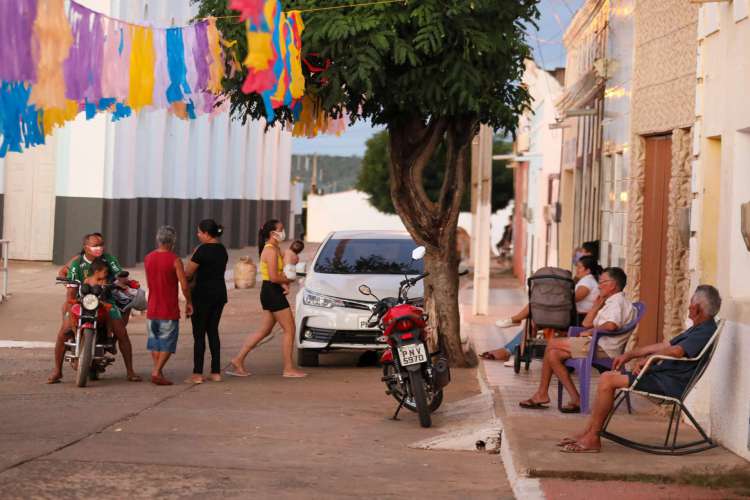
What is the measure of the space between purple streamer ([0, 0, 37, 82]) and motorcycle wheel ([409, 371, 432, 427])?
3.78 meters

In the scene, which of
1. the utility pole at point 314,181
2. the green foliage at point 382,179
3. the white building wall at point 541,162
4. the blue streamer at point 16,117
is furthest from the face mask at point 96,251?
the utility pole at point 314,181

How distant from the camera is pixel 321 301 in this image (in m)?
15.4

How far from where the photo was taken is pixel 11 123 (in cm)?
1076

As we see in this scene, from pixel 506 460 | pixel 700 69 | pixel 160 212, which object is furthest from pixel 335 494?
pixel 160 212

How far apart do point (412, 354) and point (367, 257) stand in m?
5.38

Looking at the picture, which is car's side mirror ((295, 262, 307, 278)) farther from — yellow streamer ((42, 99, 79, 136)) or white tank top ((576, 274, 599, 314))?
yellow streamer ((42, 99, 79, 136))

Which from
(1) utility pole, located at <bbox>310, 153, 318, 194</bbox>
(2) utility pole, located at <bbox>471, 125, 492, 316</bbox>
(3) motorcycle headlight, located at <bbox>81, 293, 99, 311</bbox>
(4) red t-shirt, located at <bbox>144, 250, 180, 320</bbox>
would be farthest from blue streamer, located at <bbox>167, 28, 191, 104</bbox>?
(1) utility pole, located at <bbox>310, 153, 318, 194</bbox>

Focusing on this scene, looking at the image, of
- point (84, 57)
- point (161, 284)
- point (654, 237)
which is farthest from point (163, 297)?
Result: point (654, 237)

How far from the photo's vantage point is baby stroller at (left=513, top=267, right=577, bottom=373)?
13828 mm

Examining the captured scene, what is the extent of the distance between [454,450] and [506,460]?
799mm

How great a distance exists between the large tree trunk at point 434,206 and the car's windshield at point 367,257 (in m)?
0.68

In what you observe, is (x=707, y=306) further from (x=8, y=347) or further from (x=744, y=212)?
(x=8, y=347)

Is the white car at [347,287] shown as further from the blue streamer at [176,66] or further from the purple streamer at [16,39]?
the purple streamer at [16,39]

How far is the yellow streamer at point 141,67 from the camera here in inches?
506
